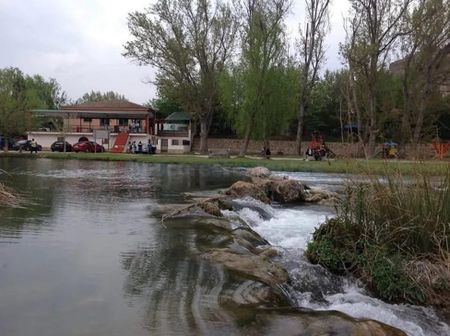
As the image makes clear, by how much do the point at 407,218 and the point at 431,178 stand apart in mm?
704

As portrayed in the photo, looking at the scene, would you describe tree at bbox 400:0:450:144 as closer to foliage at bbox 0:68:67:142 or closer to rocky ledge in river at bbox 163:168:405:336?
rocky ledge in river at bbox 163:168:405:336

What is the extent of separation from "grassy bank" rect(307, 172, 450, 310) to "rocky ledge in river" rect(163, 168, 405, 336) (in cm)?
110

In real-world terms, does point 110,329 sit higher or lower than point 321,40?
lower

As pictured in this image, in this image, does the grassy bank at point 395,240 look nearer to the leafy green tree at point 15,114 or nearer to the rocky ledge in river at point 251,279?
the rocky ledge in river at point 251,279

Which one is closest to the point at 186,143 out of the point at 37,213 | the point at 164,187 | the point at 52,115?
the point at 52,115

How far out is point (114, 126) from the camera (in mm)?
69188

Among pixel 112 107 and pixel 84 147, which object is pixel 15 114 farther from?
pixel 112 107

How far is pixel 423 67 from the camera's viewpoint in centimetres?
4634

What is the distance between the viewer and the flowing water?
17.8ft

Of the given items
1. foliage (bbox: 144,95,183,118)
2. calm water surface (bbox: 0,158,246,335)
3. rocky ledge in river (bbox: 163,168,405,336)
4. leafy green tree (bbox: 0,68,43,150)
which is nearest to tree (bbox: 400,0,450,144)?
rocky ledge in river (bbox: 163,168,405,336)

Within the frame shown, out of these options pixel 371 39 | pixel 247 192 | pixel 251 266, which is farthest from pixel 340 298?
pixel 371 39

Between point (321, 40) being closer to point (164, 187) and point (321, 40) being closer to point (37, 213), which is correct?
point (164, 187)

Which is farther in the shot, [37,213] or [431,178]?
[37,213]

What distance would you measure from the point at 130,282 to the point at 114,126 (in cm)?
6412
